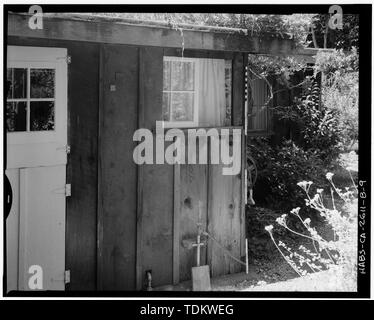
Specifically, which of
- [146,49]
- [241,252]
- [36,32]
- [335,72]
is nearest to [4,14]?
[36,32]

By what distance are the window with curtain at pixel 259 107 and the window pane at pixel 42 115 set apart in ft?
17.1

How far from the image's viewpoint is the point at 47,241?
5602 millimetres

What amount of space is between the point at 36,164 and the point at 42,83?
0.75 metres

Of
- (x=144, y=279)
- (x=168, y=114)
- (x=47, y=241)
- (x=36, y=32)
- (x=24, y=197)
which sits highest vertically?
(x=36, y=32)

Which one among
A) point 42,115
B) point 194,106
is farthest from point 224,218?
point 42,115

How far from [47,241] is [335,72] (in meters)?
5.68

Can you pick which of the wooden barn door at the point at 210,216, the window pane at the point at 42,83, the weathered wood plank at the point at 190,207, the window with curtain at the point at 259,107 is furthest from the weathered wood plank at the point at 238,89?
the window with curtain at the point at 259,107

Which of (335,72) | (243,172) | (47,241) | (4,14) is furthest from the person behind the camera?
(335,72)

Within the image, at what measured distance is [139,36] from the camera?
222 inches

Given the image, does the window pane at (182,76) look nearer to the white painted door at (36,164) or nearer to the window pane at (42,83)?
the white painted door at (36,164)

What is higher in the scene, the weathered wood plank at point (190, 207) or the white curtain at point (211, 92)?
the white curtain at point (211, 92)

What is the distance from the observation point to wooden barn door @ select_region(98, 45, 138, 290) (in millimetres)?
5820

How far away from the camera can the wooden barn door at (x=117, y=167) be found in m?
5.82
